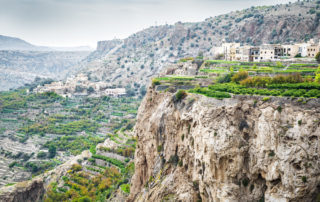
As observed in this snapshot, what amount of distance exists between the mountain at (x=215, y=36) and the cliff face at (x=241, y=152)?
77.7 metres

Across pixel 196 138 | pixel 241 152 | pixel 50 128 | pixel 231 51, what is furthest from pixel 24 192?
pixel 231 51

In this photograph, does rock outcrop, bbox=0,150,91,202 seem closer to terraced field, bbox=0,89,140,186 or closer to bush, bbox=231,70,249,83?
terraced field, bbox=0,89,140,186

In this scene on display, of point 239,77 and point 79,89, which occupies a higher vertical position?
point 239,77

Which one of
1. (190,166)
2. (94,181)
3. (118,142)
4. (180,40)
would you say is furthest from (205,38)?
(190,166)

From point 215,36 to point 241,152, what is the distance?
132m

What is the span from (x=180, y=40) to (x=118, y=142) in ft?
369

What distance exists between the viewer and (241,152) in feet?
71.8

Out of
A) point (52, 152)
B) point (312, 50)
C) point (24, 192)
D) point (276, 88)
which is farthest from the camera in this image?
point (52, 152)

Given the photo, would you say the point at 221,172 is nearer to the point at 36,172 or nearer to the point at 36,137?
the point at 36,172

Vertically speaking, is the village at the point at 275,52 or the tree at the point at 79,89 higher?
the village at the point at 275,52

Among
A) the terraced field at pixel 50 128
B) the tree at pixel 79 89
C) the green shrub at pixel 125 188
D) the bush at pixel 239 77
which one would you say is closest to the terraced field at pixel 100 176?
the green shrub at pixel 125 188

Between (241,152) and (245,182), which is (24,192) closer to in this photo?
(245,182)

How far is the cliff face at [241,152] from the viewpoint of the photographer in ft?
62.5

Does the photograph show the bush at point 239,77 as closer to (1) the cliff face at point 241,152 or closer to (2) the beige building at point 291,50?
(1) the cliff face at point 241,152
